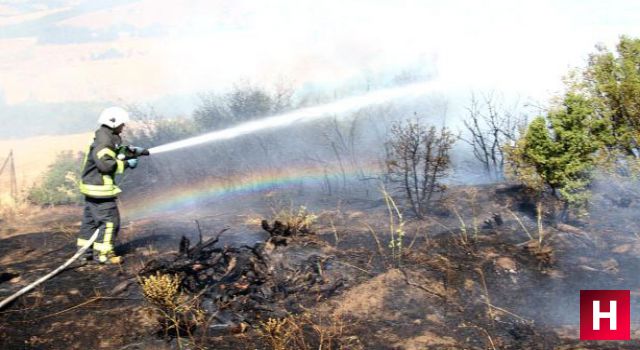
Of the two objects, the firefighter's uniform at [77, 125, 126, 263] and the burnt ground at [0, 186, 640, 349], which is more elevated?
the firefighter's uniform at [77, 125, 126, 263]

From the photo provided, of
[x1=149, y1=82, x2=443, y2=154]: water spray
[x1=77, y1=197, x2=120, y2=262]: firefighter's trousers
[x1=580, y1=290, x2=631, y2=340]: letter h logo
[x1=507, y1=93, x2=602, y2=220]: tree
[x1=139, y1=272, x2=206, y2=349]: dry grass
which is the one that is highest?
[x1=149, y1=82, x2=443, y2=154]: water spray

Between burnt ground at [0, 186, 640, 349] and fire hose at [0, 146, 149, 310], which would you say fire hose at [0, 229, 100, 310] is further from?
burnt ground at [0, 186, 640, 349]

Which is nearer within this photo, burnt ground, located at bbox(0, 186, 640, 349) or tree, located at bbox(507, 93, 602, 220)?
burnt ground, located at bbox(0, 186, 640, 349)

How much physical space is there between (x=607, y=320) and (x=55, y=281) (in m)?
6.31

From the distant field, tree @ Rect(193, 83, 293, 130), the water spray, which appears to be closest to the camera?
the water spray

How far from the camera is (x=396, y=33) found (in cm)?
2780

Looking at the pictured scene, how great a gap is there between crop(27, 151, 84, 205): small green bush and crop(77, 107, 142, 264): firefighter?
4038 millimetres

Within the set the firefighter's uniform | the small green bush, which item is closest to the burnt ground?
the firefighter's uniform

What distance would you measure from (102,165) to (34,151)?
1271 centimetres

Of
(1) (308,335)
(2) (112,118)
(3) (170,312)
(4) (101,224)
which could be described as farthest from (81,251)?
(1) (308,335)

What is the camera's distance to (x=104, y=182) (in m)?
6.86

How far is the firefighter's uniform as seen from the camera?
6.68 metres

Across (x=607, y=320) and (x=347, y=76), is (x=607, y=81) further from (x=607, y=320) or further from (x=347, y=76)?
(x=347, y=76)

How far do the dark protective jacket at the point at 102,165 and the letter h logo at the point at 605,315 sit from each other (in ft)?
18.7
